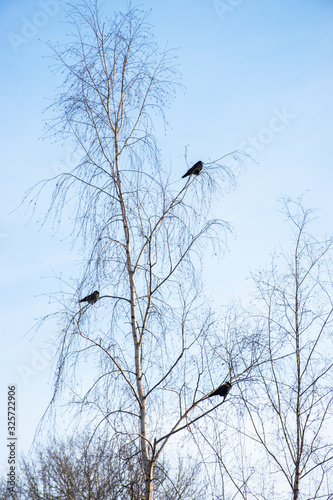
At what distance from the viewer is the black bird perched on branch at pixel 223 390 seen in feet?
17.2

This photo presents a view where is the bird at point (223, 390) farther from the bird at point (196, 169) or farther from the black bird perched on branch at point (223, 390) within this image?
the bird at point (196, 169)

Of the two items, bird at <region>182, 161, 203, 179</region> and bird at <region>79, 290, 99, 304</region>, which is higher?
bird at <region>182, 161, 203, 179</region>

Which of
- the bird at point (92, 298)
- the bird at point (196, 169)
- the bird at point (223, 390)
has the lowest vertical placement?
the bird at point (223, 390)

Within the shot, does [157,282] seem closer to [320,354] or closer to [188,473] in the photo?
[320,354]

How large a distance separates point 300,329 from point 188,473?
6.45 meters

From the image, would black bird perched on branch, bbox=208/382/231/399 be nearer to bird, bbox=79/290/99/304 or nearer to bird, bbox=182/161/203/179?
bird, bbox=79/290/99/304

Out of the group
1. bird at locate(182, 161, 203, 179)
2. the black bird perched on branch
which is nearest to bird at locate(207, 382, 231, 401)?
the black bird perched on branch

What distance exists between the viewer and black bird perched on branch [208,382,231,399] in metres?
5.24

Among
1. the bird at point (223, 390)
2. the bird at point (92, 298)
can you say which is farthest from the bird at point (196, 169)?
the bird at point (223, 390)

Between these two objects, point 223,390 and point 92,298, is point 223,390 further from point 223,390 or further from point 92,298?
point 92,298

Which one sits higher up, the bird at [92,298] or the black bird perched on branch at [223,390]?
the bird at [92,298]

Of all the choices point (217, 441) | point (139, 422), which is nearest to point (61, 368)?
point (139, 422)

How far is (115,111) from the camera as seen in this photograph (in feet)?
19.9

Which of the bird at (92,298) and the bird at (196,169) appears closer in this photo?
the bird at (92,298)
